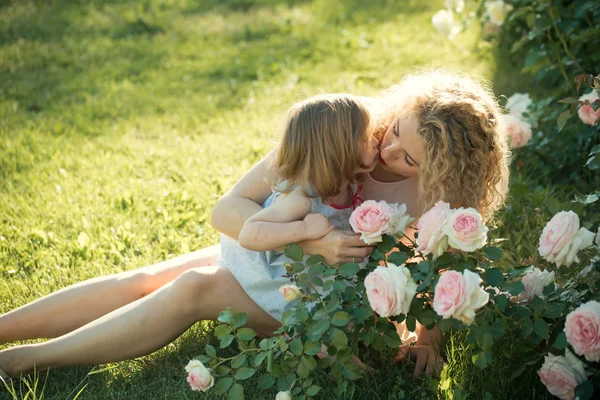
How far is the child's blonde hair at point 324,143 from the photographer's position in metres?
2.22

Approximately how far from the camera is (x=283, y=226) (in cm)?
220

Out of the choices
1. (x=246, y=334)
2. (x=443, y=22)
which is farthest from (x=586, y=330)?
(x=443, y=22)

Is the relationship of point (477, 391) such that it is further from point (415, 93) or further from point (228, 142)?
point (228, 142)

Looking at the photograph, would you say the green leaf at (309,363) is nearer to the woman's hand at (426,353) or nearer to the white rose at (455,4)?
the woman's hand at (426,353)

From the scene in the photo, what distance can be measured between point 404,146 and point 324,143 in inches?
10.4

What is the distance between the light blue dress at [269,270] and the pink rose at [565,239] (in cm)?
72

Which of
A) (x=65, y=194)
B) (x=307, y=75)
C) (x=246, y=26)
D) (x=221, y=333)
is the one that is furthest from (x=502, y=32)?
(x=221, y=333)

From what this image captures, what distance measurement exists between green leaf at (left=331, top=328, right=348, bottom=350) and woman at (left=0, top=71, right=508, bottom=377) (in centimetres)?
34

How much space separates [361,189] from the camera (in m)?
2.53

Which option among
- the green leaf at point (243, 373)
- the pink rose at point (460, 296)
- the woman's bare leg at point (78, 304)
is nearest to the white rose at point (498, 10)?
the woman's bare leg at point (78, 304)

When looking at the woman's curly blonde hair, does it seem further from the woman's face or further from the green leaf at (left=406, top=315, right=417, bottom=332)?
the green leaf at (left=406, top=315, right=417, bottom=332)

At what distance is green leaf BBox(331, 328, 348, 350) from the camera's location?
188cm

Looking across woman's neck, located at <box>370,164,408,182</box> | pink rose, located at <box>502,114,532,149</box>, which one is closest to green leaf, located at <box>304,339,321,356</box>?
woman's neck, located at <box>370,164,408,182</box>

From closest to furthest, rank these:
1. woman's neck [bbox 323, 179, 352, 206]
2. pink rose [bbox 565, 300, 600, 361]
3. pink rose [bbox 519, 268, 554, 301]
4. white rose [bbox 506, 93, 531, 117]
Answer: pink rose [bbox 565, 300, 600, 361]
pink rose [bbox 519, 268, 554, 301]
woman's neck [bbox 323, 179, 352, 206]
white rose [bbox 506, 93, 531, 117]
